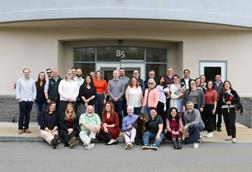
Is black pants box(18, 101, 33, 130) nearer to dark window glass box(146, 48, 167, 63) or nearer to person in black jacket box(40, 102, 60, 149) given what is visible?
person in black jacket box(40, 102, 60, 149)

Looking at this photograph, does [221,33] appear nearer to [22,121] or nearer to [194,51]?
[194,51]

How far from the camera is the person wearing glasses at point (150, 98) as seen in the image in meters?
11.4

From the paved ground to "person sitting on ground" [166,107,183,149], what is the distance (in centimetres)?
27

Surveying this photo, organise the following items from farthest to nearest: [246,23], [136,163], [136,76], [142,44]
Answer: [142,44]
[246,23]
[136,76]
[136,163]

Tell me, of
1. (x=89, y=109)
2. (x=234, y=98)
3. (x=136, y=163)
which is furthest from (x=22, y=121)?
(x=234, y=98)

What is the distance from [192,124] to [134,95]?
1767 mm

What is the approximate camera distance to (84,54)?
17172 mm

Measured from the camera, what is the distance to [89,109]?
11.1 m

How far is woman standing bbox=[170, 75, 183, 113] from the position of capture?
11695 millimetres

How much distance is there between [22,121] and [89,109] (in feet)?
7.60

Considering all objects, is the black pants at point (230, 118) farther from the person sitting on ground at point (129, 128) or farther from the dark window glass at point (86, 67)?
the dark window glass at point (86, 67)

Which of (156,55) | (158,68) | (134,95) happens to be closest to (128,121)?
(134,95)

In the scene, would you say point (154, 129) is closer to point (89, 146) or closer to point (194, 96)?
point (194, 96)

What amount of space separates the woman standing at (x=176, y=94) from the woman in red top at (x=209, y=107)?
942 mm
